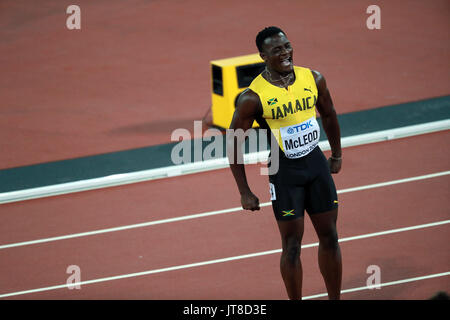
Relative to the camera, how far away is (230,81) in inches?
387

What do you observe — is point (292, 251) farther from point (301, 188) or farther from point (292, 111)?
point (292, 111)

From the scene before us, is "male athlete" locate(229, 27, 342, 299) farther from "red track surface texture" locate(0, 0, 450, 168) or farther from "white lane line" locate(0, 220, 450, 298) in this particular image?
"red track surface texture" locate(0, 0, 450, 168)

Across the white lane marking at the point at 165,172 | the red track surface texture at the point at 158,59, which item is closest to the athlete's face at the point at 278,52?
the white lane marking at the point at 165,172

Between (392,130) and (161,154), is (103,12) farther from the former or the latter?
(392,130)

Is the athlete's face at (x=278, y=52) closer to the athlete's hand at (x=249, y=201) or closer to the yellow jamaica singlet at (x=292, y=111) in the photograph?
the yellow jamaica singlet at (x=292, y=111)

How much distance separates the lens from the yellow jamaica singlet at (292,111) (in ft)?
15.7

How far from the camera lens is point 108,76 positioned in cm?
1270

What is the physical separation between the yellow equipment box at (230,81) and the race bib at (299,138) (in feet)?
16.1

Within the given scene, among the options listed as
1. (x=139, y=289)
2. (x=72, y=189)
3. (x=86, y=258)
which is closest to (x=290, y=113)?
(x=139, y=289)

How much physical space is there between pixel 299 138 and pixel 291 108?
215 mm

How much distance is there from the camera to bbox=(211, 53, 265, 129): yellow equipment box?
980 centimetres

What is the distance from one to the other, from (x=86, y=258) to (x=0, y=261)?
32.9 inches

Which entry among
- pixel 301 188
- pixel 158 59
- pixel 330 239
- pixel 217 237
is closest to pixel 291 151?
pixel 301 188

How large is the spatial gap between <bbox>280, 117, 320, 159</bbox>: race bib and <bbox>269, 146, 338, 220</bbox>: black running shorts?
5 centimetres
